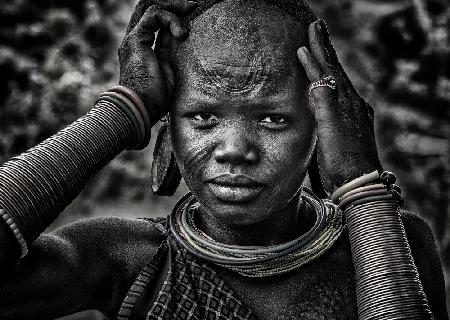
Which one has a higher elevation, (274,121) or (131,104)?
(131,104)

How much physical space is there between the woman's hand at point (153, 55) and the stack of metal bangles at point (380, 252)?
0.62 m

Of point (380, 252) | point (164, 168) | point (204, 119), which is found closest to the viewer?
point (380, 252)

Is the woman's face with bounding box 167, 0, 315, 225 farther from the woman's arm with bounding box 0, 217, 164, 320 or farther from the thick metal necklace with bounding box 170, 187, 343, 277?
the woman's arm with bounding box 0, 217, 164, 320

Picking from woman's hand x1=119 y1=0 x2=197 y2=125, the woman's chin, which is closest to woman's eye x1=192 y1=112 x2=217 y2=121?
woman's hand x1=119 y1=0 x2=197 y2=125

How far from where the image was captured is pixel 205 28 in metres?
2.27

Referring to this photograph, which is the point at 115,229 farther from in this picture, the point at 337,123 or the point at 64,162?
the point at 337,123

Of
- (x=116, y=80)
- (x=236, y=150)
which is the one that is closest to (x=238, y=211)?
(x=236, y=150)

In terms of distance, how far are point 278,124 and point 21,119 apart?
2061 millimetres

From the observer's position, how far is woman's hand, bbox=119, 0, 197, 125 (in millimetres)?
2277

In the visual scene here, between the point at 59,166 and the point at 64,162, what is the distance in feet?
0.07

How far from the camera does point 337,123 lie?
2.21m

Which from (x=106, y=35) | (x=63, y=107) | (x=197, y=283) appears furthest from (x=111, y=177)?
(x=197, y=283)

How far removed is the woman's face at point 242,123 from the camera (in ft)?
7.14

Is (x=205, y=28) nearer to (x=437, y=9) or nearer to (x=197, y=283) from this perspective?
(x=197, y=283)
